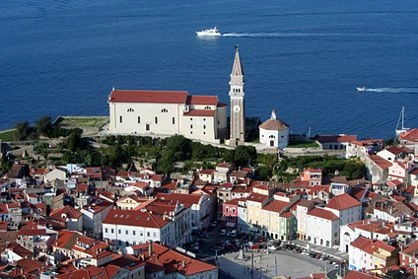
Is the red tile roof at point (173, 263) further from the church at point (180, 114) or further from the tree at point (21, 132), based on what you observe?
the tree at point (21, 132)

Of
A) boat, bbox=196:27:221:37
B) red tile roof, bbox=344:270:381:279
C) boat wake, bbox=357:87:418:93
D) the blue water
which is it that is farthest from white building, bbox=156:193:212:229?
boat, bbox=196:27:221:37

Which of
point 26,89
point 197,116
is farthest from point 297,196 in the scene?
point 26,89

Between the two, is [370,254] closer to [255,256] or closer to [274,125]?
[255,256]

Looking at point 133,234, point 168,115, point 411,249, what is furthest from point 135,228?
point 168,115

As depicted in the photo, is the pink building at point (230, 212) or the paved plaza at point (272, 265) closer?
the paved plaza at point (272, 265)

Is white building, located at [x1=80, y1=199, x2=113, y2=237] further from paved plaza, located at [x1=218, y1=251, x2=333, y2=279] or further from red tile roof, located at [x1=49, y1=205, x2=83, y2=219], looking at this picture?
paved plaza, located at [x1=218, y1=251, x2=333, y2=279]

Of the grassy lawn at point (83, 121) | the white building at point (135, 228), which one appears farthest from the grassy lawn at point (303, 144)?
the white building at point (135, 228)
